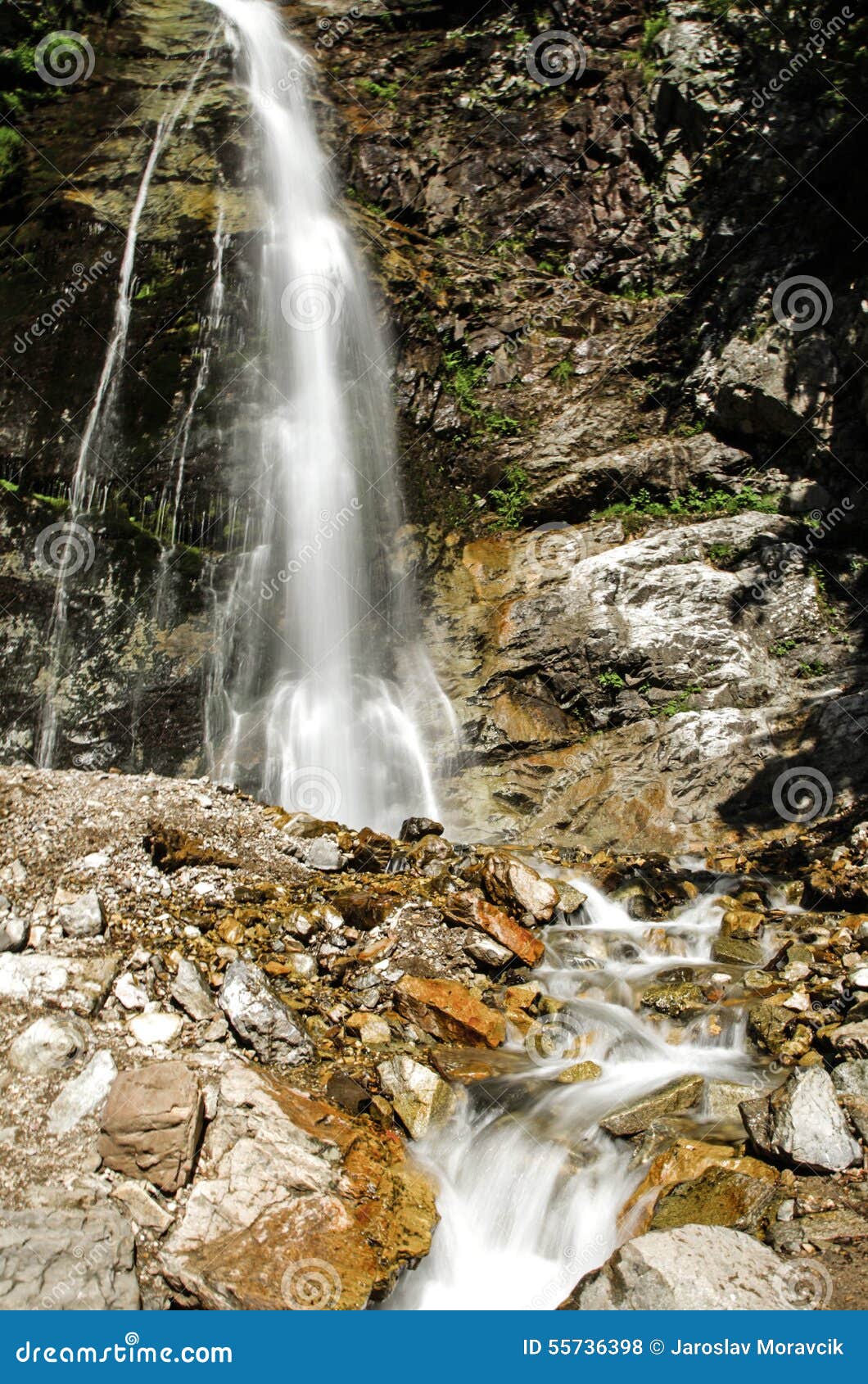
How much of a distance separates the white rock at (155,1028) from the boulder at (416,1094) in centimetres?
111

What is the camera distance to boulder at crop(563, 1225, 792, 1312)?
332cm

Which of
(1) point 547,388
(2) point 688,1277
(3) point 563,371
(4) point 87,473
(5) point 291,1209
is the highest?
(3) point 563,371

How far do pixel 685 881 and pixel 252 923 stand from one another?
11.9ft

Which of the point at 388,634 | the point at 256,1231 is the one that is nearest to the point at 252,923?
the point at 256,1231

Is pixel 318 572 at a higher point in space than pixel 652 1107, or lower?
higher

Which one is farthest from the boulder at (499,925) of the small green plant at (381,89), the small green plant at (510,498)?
the small green plant at (381,89)

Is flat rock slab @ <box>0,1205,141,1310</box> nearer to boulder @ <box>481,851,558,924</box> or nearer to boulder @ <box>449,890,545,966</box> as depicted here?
boulder @ <box>449,890,545,966</box>

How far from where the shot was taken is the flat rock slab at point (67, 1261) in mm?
3322

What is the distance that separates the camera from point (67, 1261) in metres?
3.44

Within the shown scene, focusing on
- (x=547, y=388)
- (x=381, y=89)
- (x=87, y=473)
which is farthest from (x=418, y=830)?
(x=381, y=89)

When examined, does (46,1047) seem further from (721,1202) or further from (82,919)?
(721,1202)

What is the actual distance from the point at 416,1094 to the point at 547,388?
1027 centimetres

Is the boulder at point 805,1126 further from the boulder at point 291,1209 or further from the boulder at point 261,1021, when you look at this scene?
the boulder at point 261,1021

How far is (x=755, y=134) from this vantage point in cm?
1217
